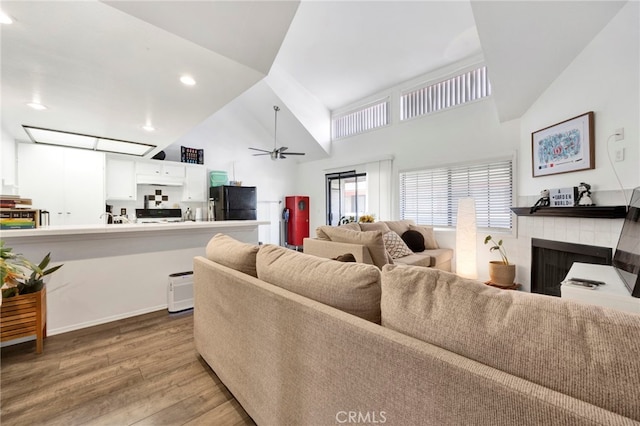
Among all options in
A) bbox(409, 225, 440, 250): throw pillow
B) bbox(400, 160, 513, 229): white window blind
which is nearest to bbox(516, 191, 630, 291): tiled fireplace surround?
bbox(400, 160, 513, 229): white window blind

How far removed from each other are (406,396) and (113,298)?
293 centimetres

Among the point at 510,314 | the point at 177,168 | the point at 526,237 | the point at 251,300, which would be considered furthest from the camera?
the point at 177,168

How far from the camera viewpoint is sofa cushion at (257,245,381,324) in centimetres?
93

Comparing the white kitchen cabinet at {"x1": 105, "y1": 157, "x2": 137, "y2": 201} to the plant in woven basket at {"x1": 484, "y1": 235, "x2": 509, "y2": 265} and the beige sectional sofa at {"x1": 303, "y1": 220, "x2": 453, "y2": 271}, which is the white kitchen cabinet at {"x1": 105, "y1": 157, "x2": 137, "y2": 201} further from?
the plant in woven basket at {"x1": 484, "y1": 235, "x2": 509, "y2": 265}

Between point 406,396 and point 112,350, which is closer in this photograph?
point 406,396

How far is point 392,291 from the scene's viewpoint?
2.79ft

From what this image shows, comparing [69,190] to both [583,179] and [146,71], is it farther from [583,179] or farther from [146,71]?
[583,179]

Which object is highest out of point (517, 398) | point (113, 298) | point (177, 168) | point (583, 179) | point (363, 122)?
point (363, 122)

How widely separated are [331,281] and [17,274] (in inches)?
85.1

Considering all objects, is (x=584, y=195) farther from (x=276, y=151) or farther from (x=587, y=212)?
(x=276, y=151)

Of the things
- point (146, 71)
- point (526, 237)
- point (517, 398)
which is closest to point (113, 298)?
point (146, 71)

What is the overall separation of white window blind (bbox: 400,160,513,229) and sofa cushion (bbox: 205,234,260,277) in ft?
13.2

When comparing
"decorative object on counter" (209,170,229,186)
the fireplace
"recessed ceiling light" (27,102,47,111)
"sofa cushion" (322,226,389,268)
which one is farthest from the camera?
"decorative object on counter" (209,170,229,186)

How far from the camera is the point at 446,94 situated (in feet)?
15.1
